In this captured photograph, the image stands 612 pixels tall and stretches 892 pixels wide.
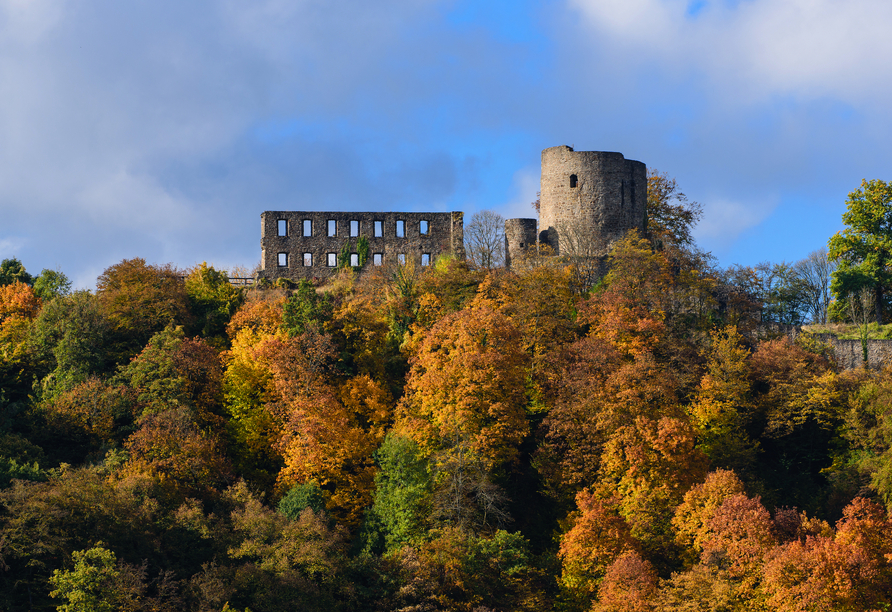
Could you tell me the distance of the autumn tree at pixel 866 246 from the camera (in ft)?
216

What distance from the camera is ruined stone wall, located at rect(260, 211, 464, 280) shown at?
225ft

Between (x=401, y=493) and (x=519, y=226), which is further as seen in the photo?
(x=519, y=226)

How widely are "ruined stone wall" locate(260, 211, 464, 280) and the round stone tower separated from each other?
21.7 ft

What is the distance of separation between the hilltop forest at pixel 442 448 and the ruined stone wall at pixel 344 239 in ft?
18.3

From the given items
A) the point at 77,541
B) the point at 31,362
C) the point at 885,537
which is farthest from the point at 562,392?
the point at 31,362

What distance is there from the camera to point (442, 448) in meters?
48.0

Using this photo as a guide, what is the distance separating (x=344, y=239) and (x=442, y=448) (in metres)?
24.0

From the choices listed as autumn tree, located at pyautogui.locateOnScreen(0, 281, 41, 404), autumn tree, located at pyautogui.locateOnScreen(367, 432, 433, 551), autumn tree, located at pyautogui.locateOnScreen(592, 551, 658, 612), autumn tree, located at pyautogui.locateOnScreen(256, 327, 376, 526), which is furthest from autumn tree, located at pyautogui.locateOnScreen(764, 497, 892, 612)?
autumn tree, located at pyautogui.locateOnScreen(0, 281, 41, 404)

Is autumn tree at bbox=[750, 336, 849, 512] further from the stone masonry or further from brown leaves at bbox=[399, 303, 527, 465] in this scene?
the stone masonry

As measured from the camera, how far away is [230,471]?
4994 cm

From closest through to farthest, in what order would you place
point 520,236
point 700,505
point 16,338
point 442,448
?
point 700,505 < point 442,448 < point 16,338 < point 520,236

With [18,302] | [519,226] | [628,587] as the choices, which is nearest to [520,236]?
[519,226]

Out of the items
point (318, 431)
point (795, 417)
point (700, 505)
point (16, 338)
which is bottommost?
point (700, 505)

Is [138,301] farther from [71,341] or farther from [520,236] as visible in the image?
[520,236]
